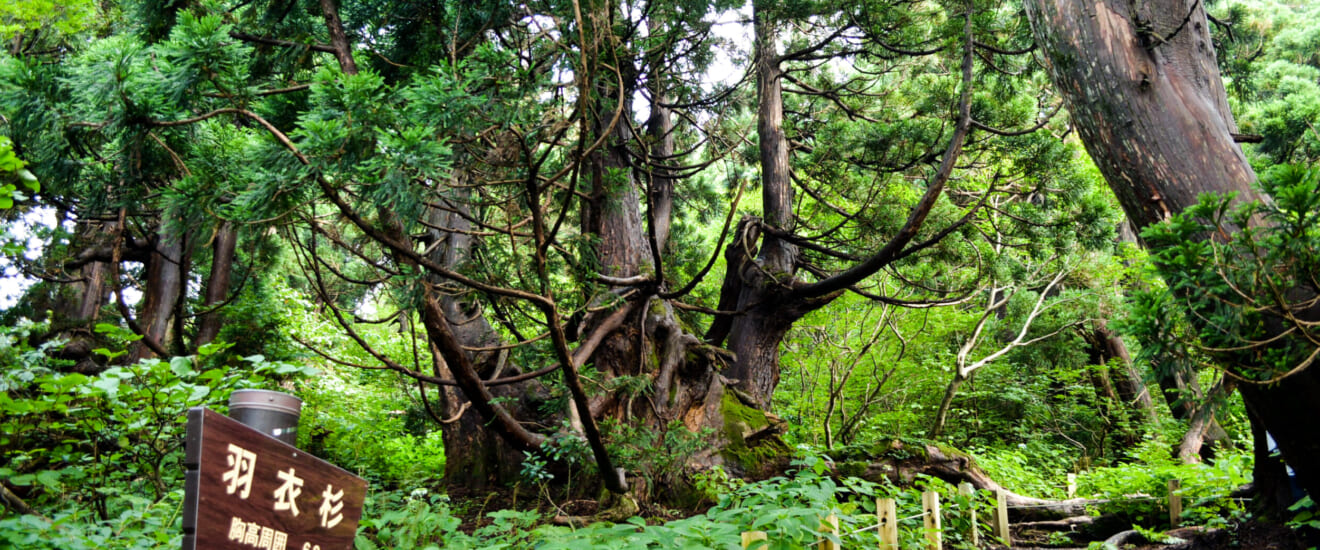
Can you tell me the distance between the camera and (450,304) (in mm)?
7184

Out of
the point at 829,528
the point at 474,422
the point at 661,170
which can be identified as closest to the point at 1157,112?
the point at 829,528

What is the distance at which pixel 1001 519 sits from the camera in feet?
22.5

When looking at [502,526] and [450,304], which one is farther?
[450,304]

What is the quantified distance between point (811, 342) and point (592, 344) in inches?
248

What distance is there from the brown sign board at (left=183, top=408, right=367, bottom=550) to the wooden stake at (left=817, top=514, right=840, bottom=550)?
7.67 feet

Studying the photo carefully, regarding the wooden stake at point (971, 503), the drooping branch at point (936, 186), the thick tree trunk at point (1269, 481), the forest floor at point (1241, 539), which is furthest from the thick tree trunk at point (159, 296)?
the thick tree trunk at point (1269, 481)

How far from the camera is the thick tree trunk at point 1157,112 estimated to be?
375cm

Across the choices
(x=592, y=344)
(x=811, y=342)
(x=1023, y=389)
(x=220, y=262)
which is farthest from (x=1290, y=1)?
(x=220, y=262)

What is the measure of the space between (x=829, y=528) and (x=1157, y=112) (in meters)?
2.88

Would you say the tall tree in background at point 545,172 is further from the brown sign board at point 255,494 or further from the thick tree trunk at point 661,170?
the brown sign board at point 255,494

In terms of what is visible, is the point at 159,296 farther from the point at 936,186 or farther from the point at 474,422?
the point at 936,186

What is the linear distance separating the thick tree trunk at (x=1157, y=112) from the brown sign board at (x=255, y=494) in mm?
4157

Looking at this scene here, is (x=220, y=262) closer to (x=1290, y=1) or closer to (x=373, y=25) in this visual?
(x=373, y=25)

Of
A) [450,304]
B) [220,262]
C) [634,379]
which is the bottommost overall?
[634,379]
